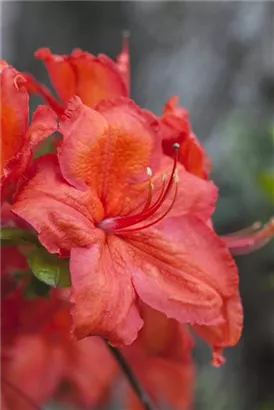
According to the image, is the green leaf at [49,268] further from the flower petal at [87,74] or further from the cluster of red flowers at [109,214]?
the flower petal at [87,74]

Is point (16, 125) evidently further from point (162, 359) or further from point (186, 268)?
point (162, 359)

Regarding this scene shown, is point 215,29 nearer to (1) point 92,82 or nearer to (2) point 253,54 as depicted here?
(2) point 253,54

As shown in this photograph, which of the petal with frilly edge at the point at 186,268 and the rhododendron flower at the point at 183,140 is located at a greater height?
the rhododendron flower at the point at 183,140

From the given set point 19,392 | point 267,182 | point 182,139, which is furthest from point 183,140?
point 267,182

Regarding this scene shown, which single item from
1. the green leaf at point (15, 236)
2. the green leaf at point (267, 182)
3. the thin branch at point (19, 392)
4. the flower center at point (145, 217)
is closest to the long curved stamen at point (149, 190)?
the flower center at point (145, 217)

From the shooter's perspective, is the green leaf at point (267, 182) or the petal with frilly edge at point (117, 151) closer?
the petal with frilly edge at point (117, 151)

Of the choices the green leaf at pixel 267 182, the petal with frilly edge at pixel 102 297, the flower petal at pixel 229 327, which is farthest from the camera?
the green leaf at pixel 267 182

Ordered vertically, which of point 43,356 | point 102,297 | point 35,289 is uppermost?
point 102,297
